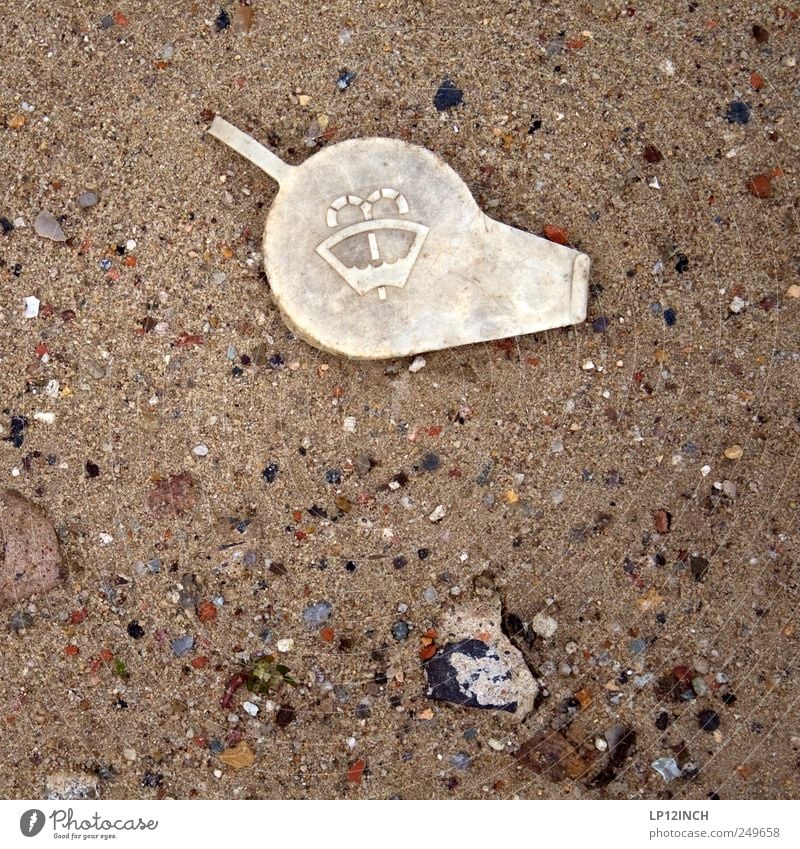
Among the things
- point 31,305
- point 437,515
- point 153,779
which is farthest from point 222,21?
point 153,779

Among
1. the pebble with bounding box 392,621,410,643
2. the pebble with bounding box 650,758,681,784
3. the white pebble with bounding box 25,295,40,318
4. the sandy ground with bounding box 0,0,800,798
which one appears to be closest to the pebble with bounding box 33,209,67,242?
the sandy ground with bounding box 0,0,800,798

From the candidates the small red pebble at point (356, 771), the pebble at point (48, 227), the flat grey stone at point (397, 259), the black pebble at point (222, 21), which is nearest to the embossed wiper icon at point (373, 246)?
the flat grey stone at point (397, 259)

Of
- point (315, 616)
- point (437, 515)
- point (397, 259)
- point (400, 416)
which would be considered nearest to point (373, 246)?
point (397, 259)

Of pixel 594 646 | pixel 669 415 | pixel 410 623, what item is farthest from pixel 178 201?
pixel 594 646

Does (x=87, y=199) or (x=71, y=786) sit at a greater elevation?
(x=87, y=199)

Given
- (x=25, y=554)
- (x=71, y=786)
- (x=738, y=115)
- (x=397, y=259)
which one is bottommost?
(x=71, y=786)

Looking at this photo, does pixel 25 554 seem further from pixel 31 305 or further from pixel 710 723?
pixel 710 723
